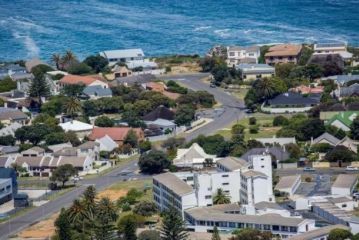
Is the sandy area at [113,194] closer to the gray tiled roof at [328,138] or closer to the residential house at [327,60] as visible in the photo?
the gray tiled roof at [328,138]

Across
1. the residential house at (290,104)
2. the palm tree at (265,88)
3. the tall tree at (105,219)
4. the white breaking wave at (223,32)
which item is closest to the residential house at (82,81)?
the palm tree at (265,88)

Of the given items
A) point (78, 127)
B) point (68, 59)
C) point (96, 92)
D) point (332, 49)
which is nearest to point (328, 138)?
point (78, 127)

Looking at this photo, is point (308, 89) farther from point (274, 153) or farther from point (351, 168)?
point (351, 168)

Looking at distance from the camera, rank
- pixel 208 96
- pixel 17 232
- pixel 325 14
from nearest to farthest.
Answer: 1. pixel 17 232
2. pixel 208 96
3. pixel 325 14

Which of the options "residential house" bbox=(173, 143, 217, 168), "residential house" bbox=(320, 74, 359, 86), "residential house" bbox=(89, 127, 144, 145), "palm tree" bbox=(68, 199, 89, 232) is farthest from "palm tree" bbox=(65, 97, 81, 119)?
"palm tree" bbox=(68, 199, 89, 232)

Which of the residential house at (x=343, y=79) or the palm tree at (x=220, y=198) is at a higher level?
the palm tree at (x=220, y=198)

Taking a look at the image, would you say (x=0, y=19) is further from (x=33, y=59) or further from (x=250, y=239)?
(x=250, y=239)

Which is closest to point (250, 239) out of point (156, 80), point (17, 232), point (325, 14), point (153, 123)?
point (17, 232)
